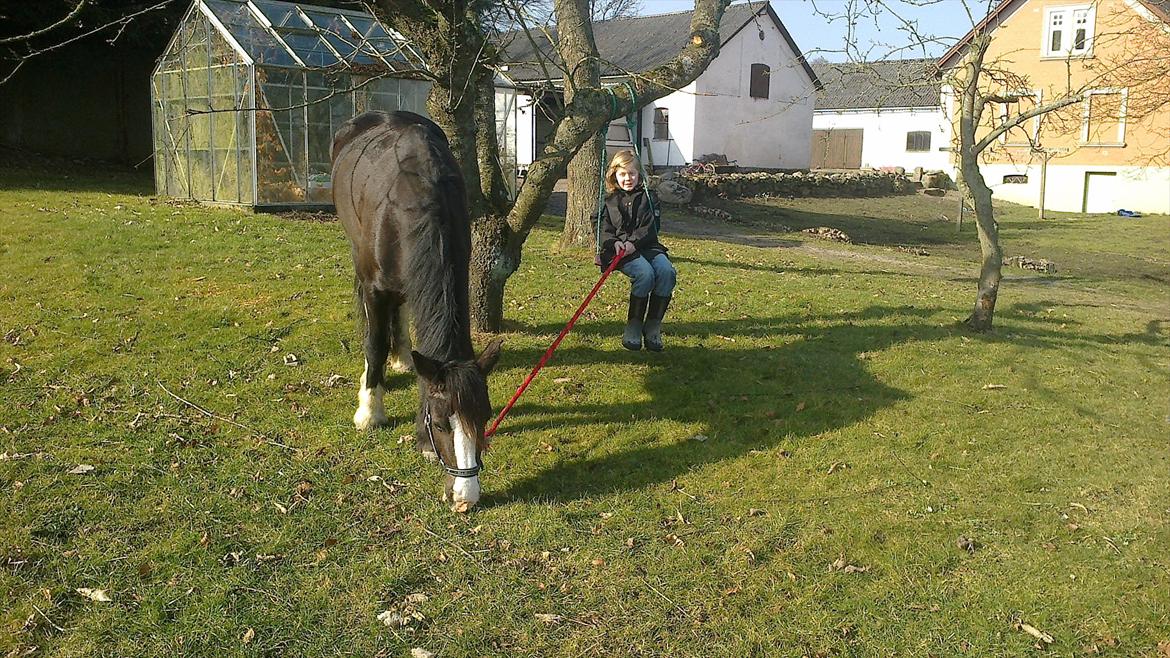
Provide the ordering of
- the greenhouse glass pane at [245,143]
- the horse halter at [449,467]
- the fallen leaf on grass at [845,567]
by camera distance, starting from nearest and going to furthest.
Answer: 1. the fallen leaf on grass at [845,567]
2. the horse halter at [449,467]
3. the greenhouse glass pane at [245,143]

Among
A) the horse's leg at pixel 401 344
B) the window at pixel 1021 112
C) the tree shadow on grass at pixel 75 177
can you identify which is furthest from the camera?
the tree shadow on grass at pixel 75 177

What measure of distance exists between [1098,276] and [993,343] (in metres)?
8.53

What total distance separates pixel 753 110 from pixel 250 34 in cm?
2484

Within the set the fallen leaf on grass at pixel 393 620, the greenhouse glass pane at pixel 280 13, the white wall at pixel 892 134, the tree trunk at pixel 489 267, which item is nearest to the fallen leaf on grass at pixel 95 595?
the fallen leaf on grass at pixel 393 620

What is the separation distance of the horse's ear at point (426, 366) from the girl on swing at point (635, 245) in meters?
2.95

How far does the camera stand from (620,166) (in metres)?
7.50

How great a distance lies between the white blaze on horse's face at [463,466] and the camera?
4574 mm

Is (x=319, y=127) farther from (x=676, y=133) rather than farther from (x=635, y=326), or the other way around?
(x=676, y=133)

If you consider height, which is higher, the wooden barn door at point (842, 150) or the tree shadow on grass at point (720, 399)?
the wooden barn door at point (842, 150)

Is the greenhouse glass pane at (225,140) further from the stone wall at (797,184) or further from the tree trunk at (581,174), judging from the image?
the stone wall at (797,184)

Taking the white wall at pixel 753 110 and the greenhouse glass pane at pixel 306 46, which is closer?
the greenhouse glass pane at pixel 306 46

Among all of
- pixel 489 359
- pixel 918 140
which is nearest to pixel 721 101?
pixel 918 140

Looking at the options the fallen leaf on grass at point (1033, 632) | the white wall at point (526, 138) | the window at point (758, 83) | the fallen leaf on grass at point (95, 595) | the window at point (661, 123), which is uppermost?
the window at point (758, 83)

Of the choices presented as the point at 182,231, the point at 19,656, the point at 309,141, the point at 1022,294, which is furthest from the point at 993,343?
the point at 309,141
